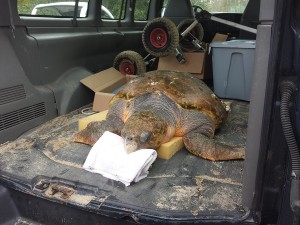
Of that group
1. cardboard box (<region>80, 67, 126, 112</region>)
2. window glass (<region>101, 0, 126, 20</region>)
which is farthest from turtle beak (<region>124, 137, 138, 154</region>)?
window glass (<region>101, 0, 126, 20</region>)

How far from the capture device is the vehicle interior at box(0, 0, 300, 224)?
1.17 m

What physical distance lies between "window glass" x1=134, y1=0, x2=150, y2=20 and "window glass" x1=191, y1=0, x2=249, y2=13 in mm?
785

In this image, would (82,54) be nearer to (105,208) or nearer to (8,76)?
(8,76)

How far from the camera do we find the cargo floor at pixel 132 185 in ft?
4.96

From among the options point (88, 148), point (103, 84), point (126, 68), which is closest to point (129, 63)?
point (126, 68)

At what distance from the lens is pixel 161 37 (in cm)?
384

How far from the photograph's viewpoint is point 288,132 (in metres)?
1.09

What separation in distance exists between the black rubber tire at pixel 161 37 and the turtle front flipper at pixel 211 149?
177 centimetres

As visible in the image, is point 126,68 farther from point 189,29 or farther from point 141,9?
point 141,9

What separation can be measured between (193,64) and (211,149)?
216cm

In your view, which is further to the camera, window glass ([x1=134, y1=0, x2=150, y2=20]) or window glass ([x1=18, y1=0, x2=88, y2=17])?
window glass ([x1=134, y1=0, x2=150, y2=20])

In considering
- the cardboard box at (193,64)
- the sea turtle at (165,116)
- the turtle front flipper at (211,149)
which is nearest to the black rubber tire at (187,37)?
the cardboard box at (193,64)

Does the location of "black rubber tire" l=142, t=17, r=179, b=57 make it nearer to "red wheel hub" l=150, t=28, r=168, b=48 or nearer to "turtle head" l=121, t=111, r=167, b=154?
"red wheel hub" l=150, t=28, r=168, b=48

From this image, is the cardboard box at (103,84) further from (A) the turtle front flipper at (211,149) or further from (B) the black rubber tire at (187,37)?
(A) the turtle front flipper at (211,149)
